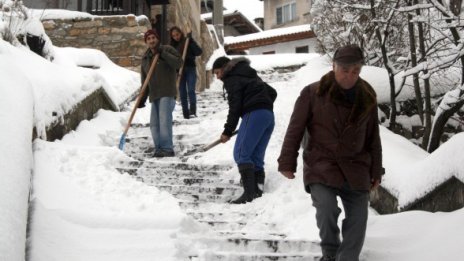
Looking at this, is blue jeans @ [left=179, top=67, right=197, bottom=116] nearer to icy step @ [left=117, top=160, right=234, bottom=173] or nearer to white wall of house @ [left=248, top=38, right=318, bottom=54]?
icy step @ [left=117, top=160, right=234, bottom=173]

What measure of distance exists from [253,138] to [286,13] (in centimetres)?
3196

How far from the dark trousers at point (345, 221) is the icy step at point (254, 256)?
18.4 inches

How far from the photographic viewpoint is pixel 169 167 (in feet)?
18.9

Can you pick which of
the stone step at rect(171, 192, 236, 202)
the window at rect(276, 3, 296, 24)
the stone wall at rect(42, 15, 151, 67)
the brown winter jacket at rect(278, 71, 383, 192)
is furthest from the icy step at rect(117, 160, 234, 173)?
the window at rect(276, 3, 296, 24)

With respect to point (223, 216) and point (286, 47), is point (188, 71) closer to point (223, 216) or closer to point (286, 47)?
point (223, 216)

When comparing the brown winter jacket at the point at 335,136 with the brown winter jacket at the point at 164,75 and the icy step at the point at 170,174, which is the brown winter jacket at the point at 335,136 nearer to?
the icy step at the point at 170,174

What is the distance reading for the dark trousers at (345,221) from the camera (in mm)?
3051

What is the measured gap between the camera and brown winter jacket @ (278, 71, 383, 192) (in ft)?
10.1

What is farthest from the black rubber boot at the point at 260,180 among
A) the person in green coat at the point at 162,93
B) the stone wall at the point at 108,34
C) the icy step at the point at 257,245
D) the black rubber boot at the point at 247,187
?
the stone wall at the point at 108,34

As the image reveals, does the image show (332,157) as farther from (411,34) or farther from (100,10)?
(100,10)

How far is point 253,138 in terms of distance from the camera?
5.14 metres

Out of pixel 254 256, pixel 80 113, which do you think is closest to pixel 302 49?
pixel 80 113

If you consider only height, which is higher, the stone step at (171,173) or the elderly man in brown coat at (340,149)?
the elderly man in brown coat at (340,149)

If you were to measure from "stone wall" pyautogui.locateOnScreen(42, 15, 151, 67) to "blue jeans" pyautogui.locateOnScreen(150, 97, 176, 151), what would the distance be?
16.9 ft
